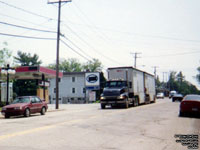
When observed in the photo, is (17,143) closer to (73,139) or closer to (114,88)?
(73,139)

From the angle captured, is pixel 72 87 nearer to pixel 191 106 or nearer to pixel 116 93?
pixel 116 93

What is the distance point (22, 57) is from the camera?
79.5 meters

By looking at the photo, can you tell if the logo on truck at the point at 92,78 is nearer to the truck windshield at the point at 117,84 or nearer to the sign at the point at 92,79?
the sign at the point at 92,79

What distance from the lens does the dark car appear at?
744 inches

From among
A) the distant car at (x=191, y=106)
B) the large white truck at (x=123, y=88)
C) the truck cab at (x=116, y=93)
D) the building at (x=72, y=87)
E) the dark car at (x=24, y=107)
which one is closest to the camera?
the distant car at (x=191, y=106)

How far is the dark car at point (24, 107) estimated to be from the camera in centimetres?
1891

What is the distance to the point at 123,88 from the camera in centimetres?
2691

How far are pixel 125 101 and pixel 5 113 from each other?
38.6ft

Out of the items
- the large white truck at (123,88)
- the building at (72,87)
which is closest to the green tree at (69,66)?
the building at (72,87)

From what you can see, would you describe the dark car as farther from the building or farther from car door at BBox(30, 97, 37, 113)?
the building

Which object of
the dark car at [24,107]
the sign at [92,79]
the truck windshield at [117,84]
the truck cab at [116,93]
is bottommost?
the dark car at [24,107]

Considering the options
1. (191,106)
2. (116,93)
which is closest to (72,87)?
(116,93)

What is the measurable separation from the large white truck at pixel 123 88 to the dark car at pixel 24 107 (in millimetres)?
7233

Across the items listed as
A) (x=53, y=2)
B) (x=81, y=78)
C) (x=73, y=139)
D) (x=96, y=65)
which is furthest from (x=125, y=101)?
(x=96, y=65)
